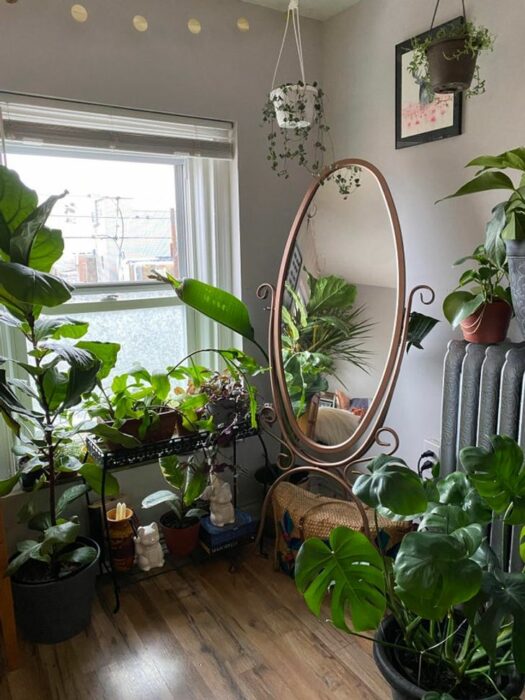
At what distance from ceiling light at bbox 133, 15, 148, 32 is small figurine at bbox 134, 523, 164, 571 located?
186cm

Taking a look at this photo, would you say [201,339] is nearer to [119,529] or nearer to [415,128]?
[119,529]

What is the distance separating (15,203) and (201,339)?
109 centimetres

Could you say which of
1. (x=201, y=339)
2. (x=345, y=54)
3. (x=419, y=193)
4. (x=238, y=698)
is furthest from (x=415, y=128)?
(x=238, y=698)

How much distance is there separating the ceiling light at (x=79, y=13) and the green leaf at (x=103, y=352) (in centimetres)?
110

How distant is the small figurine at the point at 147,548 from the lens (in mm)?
2111

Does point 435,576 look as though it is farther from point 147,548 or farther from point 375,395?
point 147,548

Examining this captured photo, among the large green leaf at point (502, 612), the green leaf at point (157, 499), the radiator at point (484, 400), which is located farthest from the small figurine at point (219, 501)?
the large green leaf at point (502, 612)

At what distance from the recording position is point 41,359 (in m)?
1.67

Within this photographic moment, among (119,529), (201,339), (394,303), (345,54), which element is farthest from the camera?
(201,339)

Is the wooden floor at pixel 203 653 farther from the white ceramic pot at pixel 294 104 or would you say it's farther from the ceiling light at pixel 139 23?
the ceiling light at pixel 139 23

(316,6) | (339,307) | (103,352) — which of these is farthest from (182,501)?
(316,6)

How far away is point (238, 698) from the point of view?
5.16ft

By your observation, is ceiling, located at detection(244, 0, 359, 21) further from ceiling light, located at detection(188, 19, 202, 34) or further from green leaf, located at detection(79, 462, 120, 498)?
green leaf, located at detection(79, 462, 120, 498)

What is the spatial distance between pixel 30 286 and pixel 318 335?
1.11 m
